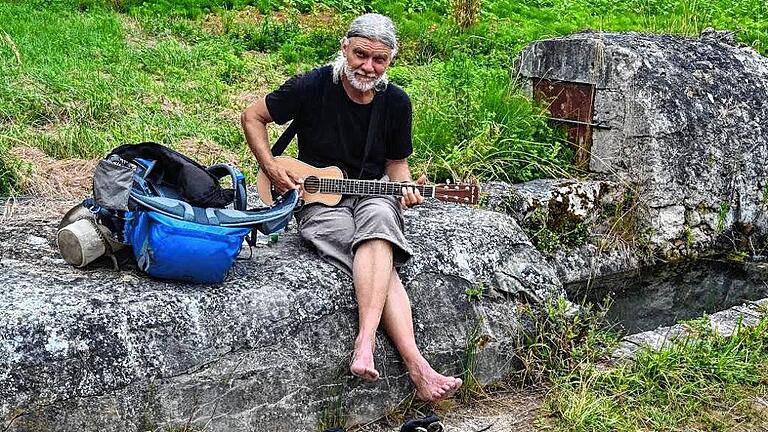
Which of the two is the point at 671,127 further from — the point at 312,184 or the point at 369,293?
the point at 369,293

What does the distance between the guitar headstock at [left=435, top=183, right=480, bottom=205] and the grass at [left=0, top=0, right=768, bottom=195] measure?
1.83 m

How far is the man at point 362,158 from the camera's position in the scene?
4035 mm

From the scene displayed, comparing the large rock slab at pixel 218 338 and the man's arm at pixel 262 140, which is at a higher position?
the man's arm at pixel 262 140

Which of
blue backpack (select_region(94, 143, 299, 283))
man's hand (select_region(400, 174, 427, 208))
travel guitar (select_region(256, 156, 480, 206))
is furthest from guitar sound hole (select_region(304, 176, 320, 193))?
→ blue backpack (select_region(94, 143, 299, 283))

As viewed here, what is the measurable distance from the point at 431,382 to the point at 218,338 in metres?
0.96

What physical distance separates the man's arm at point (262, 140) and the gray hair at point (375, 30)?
575 mm

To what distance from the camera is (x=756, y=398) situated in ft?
14.7

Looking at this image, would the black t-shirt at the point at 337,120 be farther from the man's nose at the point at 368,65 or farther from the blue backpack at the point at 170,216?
the blue backpack at the point at 170,216

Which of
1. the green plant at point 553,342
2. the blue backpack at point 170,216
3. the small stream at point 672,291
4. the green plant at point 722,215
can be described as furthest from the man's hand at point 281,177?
the green plant at point 722,215

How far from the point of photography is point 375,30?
4.24 metres

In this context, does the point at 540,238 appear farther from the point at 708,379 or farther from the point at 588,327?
the point at 708,379

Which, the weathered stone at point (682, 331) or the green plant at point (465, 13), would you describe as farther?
the green plant at point (465, 13)

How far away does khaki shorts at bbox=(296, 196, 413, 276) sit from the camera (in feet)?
13.5

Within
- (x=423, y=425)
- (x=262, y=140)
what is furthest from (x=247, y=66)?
(x=423, y=425)
